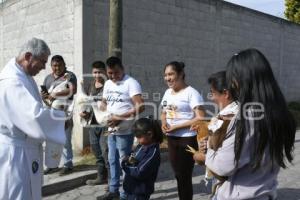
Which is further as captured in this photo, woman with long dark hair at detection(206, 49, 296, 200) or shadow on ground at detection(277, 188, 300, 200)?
shadow on ground at detection(277, 188, 300, 200)

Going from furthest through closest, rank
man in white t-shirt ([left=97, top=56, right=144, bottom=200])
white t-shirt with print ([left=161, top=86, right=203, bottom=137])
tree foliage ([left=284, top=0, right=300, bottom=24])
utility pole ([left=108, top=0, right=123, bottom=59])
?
tree foliage ([left=284, top=0, right=300, bottom=24]) < utility pole ([left=108, top=0, right=123, bottom=59]) < man in white t-shirt ([left=97, top=56, right=144, bottom=200]) < white t-shirt with print ([left=161, top=86, right=203, bottom=137])

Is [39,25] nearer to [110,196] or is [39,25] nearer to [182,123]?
[110,196]

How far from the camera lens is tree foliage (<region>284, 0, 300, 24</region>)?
2003cm

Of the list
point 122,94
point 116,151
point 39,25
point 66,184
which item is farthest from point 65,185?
point 39,25

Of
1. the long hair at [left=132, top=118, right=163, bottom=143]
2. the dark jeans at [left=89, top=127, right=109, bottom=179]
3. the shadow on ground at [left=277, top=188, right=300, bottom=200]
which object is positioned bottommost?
the shadow on ground at [left=277, top=188, right=300, bottom=200]

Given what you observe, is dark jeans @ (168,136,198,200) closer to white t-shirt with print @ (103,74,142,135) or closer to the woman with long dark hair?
white t-shirt with print @ (103,74,142,135)

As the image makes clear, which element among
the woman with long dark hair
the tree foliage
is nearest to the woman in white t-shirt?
the woman with long dark hair

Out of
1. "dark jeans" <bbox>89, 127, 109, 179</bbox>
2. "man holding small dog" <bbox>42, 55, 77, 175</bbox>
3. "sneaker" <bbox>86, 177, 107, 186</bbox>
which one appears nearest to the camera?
"dark jeans" <bbox>89, 127, 109, 179</bbox>

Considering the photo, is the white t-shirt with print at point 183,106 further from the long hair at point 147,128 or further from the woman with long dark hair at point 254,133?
the woman with long dark hair at point 254,133

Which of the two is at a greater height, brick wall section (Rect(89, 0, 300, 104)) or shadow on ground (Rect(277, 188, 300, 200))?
brick wall section (Rect(89, 0, 300, 104))

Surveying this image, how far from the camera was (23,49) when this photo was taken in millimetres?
3086

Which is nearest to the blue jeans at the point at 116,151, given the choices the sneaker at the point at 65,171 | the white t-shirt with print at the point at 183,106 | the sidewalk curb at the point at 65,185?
the white t-shirt with print at the point at 183,106

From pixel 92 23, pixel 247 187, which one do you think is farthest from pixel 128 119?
pixel 92 23

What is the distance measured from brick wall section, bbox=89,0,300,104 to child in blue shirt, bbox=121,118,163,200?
149 inches
